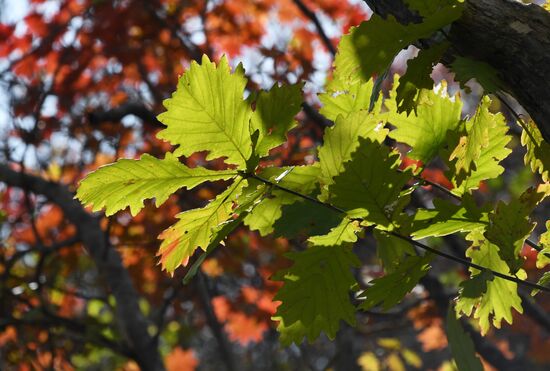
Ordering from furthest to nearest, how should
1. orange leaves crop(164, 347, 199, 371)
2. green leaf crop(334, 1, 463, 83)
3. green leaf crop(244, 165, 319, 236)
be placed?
orange leaves crop(164, 347, 199, 371), green leaf crop(244, 165, 319, 236), green leaf crop(334, 1, 463, 83)

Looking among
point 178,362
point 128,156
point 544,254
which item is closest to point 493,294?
point 544,254

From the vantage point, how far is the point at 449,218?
0.87m

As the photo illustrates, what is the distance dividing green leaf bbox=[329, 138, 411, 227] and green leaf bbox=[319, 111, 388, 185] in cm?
4

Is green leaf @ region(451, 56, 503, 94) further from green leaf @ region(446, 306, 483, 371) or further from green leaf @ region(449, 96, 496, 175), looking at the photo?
green leaf @ region(446, 306, 483, 371)

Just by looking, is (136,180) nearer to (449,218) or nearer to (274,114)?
(274,114)

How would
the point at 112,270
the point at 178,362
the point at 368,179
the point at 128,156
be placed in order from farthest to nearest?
the point at 178,362
the point at 128,156
the point at 112,270
the point at 368,179

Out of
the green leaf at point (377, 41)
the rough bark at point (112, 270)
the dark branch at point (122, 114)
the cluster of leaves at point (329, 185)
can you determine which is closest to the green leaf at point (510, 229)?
the cluster of leaves at point (329, 185)

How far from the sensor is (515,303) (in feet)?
3.13

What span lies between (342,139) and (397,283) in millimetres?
186

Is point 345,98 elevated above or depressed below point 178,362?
above

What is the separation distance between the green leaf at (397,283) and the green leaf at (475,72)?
213 millimetres

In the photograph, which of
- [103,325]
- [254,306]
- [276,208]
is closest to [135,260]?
[254,306]

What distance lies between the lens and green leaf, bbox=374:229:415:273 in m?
0.92

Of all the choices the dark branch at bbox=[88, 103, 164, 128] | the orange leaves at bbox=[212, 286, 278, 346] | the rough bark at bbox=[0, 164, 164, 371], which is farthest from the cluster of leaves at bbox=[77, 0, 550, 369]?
the orange leaves at bbox=[212, 286, 278, 346]
